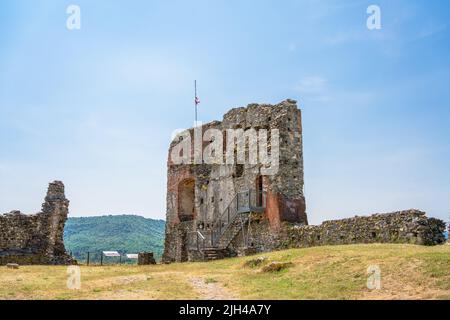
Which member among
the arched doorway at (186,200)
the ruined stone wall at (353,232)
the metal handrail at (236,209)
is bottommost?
the ruined stone wall at (353,232)

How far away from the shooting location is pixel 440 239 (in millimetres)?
18812

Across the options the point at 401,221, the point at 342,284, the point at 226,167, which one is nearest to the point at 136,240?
the point at 226,167

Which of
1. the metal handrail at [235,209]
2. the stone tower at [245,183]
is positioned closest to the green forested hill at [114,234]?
the stone tower at [245,183]

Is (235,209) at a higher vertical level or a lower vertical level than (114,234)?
higher

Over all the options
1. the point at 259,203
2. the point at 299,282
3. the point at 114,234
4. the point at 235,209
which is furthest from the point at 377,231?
the point at 114,234

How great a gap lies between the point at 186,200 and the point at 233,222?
11.1 metres

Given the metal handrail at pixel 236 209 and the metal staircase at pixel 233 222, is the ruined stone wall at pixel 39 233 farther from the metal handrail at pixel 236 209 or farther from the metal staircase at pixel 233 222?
the metal handrail at pixel 236 209

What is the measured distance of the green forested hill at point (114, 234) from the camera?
6631cm

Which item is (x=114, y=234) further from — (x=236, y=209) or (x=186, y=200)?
(x=236, y=209)

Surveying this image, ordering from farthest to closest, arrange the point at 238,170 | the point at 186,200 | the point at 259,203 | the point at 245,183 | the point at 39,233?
the point at 186,200
the point at 238,170
the point at 39,233
the point at 245,183
the point at 259,203

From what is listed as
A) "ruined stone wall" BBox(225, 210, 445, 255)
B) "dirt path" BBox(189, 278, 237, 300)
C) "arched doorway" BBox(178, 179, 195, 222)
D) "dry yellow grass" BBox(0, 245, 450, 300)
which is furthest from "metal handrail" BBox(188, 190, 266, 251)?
"dirt path" BBox(189, 278, 237, 300)

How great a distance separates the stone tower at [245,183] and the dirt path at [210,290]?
423 inches

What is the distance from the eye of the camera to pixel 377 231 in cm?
2009
